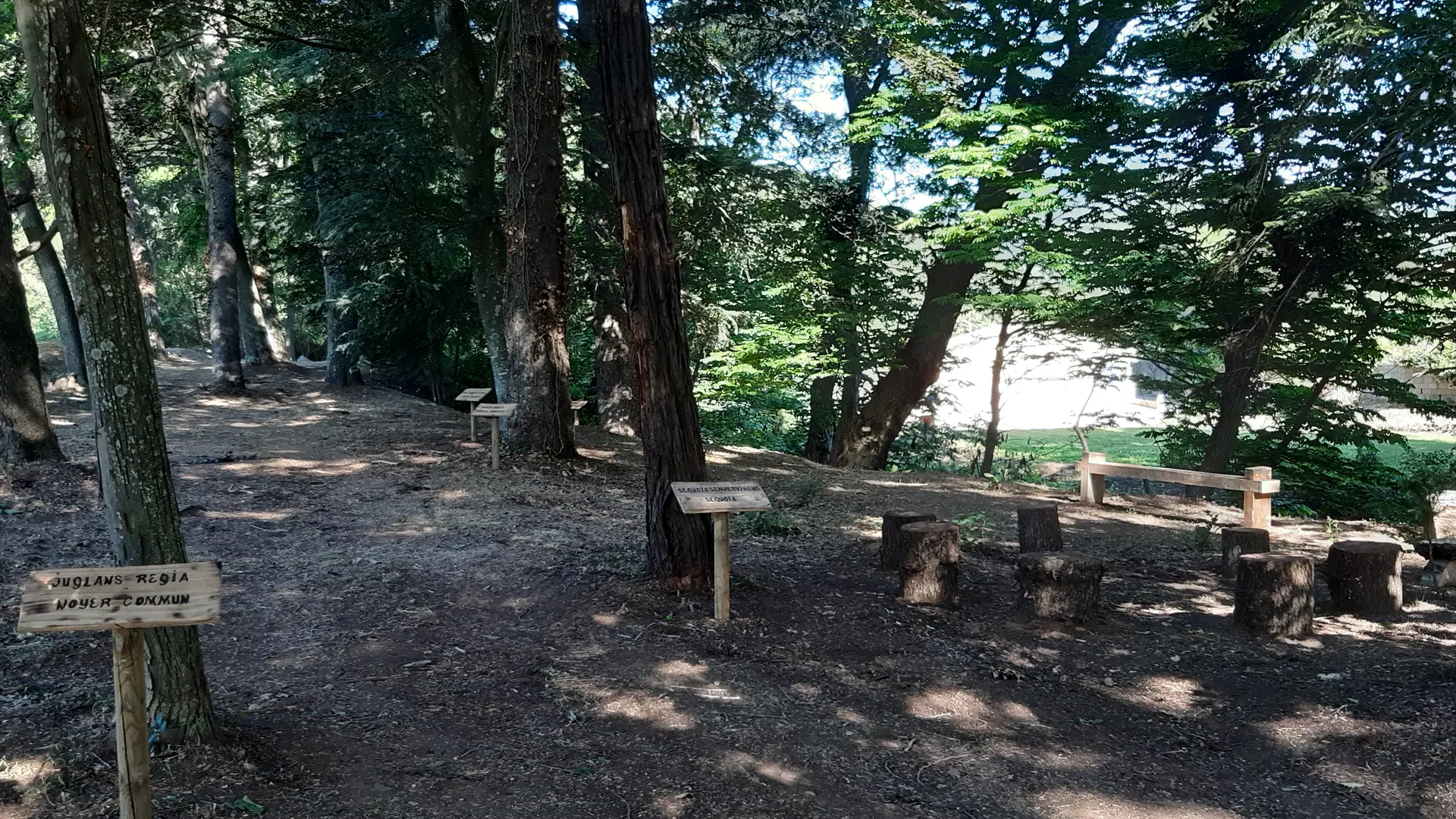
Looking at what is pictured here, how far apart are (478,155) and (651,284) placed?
760 centimetres

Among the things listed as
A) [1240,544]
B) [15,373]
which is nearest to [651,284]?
[1240,544]

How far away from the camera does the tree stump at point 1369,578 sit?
7375 millimetres

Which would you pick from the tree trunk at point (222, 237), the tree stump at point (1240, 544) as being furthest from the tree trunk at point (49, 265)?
the tree stump at point (1240, 544)

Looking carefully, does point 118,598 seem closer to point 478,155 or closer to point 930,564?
point 930,564

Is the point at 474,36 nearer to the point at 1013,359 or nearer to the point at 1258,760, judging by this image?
the point at 1013,359

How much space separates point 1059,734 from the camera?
5.31 meters

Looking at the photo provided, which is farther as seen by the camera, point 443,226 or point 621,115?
point 443,226

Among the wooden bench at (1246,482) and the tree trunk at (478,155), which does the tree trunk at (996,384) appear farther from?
the tree trunk at (478,155)

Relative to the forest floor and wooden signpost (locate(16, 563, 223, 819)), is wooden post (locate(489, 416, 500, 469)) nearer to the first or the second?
the forest floor

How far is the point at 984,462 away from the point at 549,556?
472 inches

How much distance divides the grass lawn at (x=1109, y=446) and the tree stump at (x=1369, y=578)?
15506 millimetres

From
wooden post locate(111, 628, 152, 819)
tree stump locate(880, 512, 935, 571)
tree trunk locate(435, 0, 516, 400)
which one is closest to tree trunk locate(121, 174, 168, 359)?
tree trunk locate(435, 0, 516, 400)

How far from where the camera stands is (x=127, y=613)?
3.30 m

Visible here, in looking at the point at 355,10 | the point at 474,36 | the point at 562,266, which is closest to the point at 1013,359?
the point at 562,266
